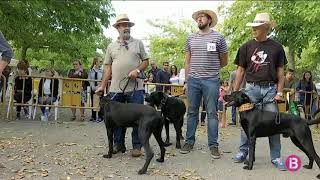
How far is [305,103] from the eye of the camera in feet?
43.8

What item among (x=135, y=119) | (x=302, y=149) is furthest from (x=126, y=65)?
(x=302, y=149)

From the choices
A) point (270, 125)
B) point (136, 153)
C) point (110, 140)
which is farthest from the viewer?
point (136, 153)

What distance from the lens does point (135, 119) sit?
20.9 feet

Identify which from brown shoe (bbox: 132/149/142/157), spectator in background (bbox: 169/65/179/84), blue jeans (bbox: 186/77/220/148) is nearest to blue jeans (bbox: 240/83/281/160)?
blue jeans (bbox: 186/77/220/148)

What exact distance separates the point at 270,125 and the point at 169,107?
2.22 meters

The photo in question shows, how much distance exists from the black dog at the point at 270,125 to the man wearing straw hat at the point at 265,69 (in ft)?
0.87

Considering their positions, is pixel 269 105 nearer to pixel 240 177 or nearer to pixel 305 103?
pixel 240 177

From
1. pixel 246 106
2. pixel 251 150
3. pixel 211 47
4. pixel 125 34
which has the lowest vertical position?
pixel 251 150

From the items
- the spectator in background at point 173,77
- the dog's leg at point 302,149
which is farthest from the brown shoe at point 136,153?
the spectator in background at point 173,77

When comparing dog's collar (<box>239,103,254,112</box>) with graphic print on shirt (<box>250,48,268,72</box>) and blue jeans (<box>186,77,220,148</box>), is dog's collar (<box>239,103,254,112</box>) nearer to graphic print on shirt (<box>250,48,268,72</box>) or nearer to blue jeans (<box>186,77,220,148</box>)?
graphic print on shirt (<box>250,48,268,72</box>)

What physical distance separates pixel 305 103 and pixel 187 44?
7267 millimetres

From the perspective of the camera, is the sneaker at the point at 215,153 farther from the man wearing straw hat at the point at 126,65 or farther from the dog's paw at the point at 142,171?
the dog's paw at the point at 142,171

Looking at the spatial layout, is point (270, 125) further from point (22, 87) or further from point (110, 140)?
point (22, 87)

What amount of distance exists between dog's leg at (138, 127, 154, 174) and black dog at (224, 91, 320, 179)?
1270mm
